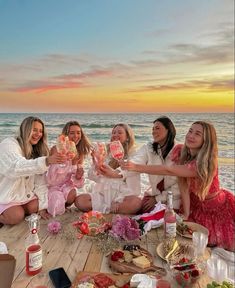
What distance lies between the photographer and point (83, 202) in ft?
8.73

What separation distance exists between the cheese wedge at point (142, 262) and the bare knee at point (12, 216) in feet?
4.16

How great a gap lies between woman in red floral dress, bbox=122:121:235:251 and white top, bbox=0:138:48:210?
809 millimetres

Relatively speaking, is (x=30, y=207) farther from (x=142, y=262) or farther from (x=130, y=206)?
(x=142, y=262)

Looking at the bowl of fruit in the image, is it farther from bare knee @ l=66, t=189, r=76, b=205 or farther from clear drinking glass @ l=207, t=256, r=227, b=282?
bare knee @ l=66, t=189, r=76, b=205

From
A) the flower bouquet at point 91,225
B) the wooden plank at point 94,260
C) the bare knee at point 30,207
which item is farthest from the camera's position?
the bare knee at point 30,207

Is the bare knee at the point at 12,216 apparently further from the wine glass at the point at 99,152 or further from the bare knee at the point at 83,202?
the wine glass at the point at 99,152

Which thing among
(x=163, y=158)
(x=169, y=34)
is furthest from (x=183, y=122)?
(x=163, y=158)

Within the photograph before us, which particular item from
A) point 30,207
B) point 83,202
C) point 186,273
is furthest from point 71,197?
point 186,273

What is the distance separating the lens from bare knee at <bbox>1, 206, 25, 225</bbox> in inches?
A: 86.7

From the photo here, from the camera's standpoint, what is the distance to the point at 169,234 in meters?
1.56

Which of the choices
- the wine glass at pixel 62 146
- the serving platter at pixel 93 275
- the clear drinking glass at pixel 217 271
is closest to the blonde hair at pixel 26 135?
the wine glass at pixel 62 146

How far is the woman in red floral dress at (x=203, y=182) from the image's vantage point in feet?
7.07

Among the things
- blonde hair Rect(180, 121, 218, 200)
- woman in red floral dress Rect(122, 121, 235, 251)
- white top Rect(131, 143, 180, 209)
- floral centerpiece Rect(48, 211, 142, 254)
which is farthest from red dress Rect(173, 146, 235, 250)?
→ floral centerpiece Rect(48, 211, 142, 254)

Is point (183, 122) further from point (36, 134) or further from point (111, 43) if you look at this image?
point (36, 134)
